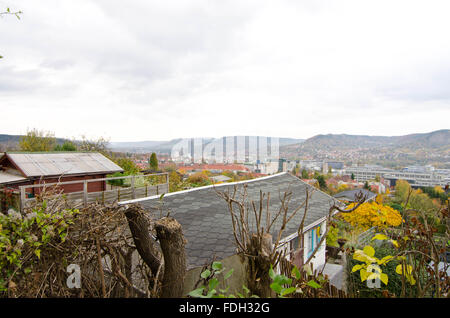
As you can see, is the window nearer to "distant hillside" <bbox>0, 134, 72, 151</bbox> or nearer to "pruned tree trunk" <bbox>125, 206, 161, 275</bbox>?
"pruned tree trunk" <bbox>125, 206, 161, 275</bbox>

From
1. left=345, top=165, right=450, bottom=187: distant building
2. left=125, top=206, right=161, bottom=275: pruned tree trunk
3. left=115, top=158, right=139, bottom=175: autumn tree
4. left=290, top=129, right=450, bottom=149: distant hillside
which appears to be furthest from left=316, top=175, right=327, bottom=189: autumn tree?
left=125, top=206, right=161, bottom=275: pruned tree trunk

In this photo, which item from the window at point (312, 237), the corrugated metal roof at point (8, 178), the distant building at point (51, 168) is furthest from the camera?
the distant building at point (51, 168)

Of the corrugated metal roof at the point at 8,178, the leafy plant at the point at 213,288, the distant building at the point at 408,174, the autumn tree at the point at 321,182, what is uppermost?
the leafy plant at the point at 213,288

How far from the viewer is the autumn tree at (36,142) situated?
64.5ft

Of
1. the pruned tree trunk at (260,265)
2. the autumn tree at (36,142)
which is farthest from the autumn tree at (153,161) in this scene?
the pruned tree trunk at (260,265)

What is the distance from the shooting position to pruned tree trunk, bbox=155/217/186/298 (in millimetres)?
1919

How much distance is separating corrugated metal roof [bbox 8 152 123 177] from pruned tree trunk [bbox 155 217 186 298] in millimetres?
8295

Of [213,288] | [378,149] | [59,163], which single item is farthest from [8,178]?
[378,149]

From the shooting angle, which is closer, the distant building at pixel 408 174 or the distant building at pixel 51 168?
the distant building at pixel 51 168

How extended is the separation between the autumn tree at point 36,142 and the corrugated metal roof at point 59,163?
33.5 ft

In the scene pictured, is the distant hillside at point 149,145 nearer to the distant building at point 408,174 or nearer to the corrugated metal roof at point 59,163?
the corrugated metal roof at point 59,163

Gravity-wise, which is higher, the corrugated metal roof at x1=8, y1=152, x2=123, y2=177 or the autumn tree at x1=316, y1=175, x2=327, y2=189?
the corrugated metal roof at x1=8, y1=152, x2=123, y2=177

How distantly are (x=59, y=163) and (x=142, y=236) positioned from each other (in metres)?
10.4

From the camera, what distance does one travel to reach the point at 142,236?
2.21 meters
